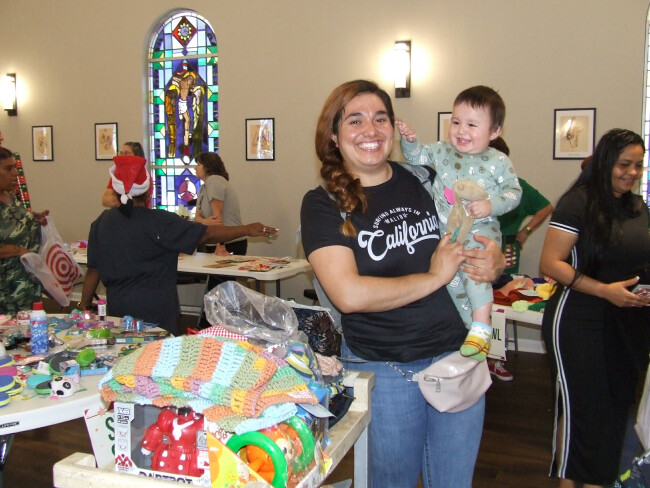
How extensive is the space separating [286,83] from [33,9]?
3.54m

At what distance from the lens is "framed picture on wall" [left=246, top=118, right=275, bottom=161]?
20.9 ft

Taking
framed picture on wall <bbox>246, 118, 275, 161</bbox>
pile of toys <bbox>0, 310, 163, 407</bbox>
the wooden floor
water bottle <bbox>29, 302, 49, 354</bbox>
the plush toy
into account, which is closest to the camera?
the plush toy

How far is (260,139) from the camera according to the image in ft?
21.1

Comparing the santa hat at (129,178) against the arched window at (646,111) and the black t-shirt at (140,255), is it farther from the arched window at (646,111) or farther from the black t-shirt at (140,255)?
the arched window at (646,111)

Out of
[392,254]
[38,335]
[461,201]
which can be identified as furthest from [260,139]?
[392,254]

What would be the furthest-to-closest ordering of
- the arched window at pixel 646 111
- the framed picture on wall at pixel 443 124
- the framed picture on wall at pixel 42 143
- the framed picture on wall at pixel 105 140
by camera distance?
the framed picture on wall at pixel 42 143, the framed picture on wall at pixel 105 140, the framed picture on wall at pixel 443 124, the arched window at pixel 646 111

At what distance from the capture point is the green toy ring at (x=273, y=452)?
1083 millimetres

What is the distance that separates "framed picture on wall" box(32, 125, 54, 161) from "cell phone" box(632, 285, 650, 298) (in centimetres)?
695

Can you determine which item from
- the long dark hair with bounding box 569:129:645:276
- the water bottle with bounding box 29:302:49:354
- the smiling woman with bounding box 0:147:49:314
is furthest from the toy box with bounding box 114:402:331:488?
the smiling woman with bounding box 0:147:49:314

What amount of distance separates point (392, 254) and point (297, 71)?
4957 millimetres

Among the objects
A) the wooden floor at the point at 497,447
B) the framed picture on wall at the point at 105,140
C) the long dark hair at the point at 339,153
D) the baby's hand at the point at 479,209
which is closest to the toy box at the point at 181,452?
the long dark hair at the point at 339,153

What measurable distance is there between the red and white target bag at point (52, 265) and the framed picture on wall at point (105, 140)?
12.5 ft

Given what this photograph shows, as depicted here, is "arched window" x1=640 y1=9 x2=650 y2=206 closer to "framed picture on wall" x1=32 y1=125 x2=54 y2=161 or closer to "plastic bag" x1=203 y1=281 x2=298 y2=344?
"plastic bag" x1=203 y1=281 x2=298 y2=344

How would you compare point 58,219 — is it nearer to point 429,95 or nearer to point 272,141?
point 272,141
